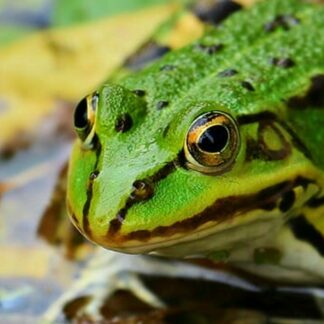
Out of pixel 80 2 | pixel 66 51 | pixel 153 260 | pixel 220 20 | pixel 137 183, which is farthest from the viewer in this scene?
pixel 80 2

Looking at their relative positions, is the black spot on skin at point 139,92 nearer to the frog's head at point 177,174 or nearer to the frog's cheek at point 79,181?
the frog's head at point 177,174

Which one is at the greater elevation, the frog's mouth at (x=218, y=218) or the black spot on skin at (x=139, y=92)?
the black spot on skin at (x=139, y=92)

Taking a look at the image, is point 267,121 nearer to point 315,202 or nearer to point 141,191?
point 315,202

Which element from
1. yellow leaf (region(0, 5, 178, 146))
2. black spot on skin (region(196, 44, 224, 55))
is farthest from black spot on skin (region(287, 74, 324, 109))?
yellow leaf (region(0, 5, 178, 146))

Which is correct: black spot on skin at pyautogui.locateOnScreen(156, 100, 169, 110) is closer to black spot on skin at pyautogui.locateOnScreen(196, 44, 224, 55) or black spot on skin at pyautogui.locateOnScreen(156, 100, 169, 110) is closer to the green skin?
the green skin

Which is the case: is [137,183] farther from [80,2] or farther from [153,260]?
[80,2]

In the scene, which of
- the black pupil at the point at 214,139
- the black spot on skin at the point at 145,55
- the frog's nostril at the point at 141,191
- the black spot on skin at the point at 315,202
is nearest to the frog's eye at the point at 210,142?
the black pupil at the point at 214,139

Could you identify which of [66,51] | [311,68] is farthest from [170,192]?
[66,51]
